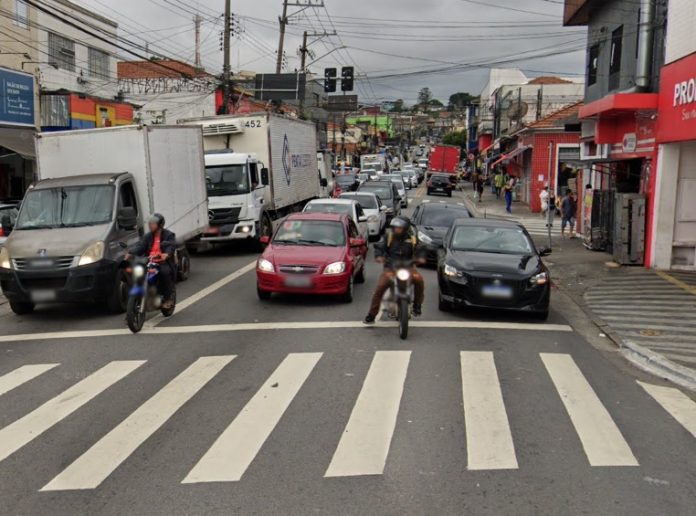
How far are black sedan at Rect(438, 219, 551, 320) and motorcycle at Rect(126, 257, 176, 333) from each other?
15.0 ft

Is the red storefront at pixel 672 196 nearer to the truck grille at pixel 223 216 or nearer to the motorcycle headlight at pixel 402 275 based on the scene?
the motorcycle headlight at pixel 402 275

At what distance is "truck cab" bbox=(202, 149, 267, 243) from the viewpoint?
1825cm

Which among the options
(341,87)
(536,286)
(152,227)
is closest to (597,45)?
(341,87)

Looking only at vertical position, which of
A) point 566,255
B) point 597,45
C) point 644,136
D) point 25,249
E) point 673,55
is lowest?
point 566,255

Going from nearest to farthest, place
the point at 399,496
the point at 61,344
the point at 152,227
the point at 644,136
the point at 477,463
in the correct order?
the point at 399,496, the point at 477,463, the point at 61,344, the point at 152,227, the point at 644,136

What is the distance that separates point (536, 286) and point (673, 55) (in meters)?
8.29

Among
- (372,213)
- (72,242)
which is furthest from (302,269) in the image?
(372,213)

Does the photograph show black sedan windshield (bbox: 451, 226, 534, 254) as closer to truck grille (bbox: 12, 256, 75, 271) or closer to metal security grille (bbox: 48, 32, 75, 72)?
truck grille (bbox: 12, 256, 75, 271)

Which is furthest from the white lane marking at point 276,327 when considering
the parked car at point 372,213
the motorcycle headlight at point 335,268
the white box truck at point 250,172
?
the parked car at point 372,213

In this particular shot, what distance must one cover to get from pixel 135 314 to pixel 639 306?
8608mm

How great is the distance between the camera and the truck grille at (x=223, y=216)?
18250 millimetres

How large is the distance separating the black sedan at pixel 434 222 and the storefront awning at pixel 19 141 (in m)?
12.5

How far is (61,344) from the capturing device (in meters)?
9.45

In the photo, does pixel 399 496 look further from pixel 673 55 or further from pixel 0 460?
pixel 673 55
